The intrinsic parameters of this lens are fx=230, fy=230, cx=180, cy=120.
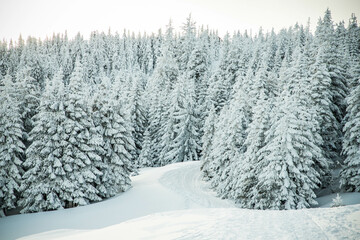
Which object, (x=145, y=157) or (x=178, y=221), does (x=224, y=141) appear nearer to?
(x=178, y=221)

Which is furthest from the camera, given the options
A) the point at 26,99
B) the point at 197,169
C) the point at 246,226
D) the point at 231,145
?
the point at 197,169

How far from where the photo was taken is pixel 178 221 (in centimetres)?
1102

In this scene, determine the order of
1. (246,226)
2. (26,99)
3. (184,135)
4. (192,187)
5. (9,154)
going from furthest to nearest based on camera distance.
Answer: (184,135) → (192,187) → (26,99) → (9,154) → (246,226)

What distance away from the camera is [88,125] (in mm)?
22922

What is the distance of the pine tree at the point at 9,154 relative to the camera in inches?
785

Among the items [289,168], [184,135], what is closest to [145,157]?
[184,135]

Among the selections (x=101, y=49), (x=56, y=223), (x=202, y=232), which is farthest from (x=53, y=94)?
(x=101, y=49)

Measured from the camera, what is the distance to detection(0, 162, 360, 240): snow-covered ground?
876cm

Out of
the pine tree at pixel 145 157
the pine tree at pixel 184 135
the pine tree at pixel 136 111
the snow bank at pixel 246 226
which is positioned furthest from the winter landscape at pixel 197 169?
the pine tree at pixel 136 111

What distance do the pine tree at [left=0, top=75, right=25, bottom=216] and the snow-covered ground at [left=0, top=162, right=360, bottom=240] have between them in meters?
2.03

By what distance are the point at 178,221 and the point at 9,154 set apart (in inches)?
709

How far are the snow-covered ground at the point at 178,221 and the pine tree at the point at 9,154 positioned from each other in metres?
2.03

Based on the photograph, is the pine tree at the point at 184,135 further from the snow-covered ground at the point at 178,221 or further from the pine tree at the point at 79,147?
the pine tree at the point at 79,147

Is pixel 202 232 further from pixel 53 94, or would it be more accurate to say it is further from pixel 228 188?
pixel 53 94
